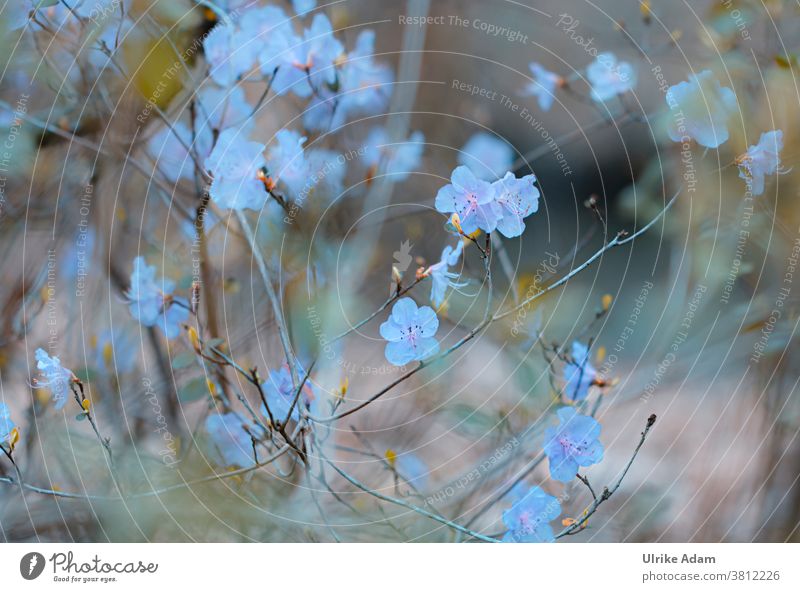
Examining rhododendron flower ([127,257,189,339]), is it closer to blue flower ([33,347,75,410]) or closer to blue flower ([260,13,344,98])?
blue flower ([33,347,75,410])

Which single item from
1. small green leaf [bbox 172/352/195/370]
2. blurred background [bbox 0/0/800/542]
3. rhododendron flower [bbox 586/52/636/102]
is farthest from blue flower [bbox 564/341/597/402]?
small green leaf [bbox 172/352/195/370]

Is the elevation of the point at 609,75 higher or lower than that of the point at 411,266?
higher

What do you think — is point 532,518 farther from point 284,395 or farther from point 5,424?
point 5,424

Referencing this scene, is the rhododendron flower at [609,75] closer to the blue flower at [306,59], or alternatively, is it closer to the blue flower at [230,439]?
the blue flower at [306,59]

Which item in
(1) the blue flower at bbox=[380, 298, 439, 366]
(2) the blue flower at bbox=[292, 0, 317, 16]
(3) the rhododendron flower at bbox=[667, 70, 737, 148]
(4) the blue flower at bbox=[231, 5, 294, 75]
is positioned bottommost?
(1) the blue flower at bbox=[380, 298, 439, 366]

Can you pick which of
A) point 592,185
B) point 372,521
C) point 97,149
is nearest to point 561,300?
point 592,185
